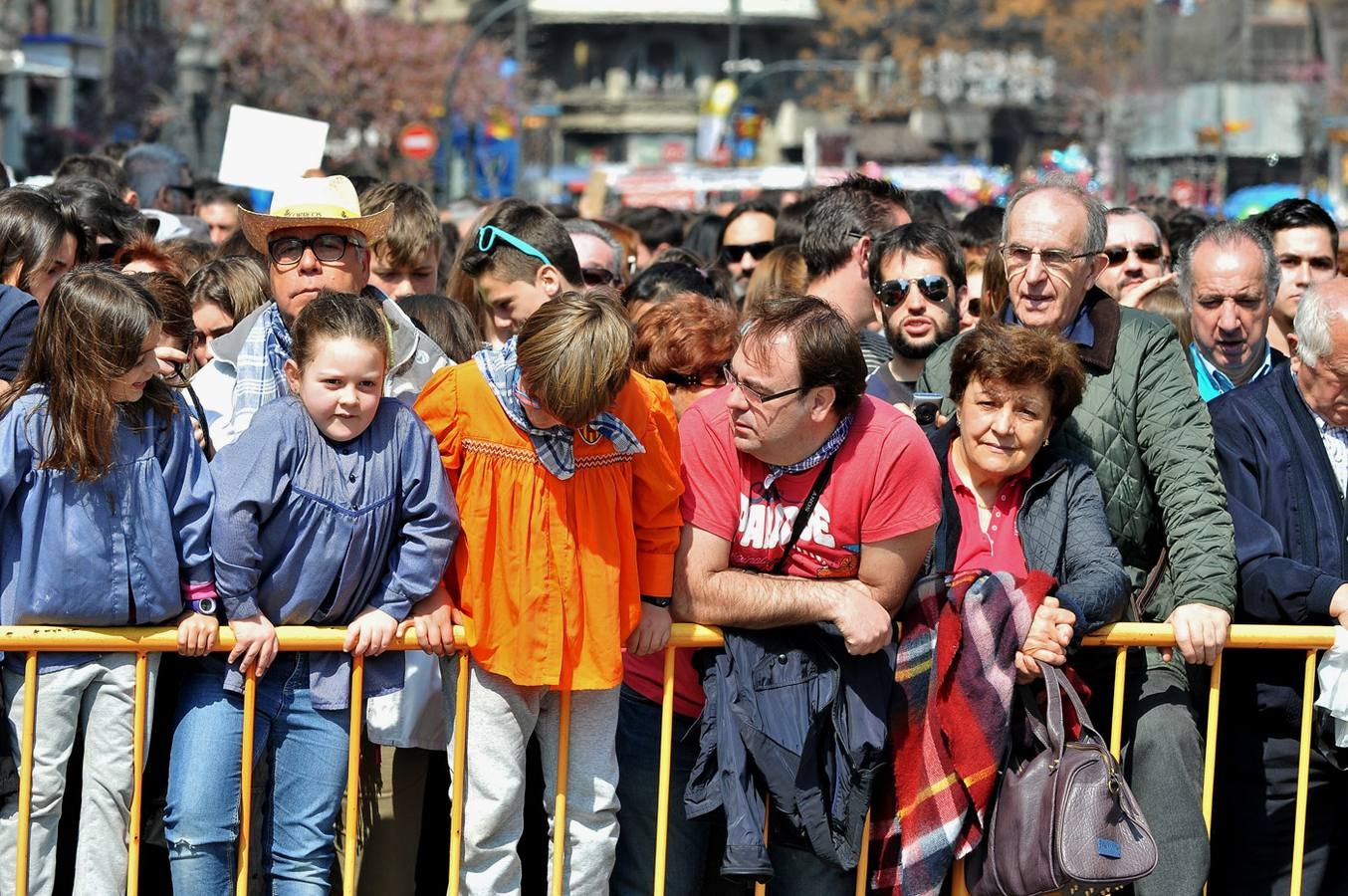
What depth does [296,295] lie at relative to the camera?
15.4ft

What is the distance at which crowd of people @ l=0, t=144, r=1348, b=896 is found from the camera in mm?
3848

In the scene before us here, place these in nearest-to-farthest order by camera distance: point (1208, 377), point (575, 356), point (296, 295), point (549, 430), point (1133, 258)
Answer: point (575, 356) → point (549, 430) → point (296, 295) → point (1208, 377) → point (1133, 258)

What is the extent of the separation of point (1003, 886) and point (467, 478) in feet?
5.46

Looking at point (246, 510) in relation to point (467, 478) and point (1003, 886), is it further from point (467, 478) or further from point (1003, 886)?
point (1003, 886)

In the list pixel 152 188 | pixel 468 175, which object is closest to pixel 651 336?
pixel 152 188

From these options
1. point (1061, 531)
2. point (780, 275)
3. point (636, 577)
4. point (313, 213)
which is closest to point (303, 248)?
point (313, 213)

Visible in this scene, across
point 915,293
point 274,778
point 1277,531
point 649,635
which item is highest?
point 915,293

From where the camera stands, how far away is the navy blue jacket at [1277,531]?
14.3 ft

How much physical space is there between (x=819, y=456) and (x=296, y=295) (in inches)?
65.6

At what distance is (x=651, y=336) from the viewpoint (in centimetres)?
476

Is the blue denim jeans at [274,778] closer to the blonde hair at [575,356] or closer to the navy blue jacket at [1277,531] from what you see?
the blonde hair at [575,356]

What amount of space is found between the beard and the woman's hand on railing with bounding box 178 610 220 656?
2607 mm

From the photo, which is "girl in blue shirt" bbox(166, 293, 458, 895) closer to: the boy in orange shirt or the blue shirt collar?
the boy in orange shirt

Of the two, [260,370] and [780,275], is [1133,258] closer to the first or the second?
[780,275]
